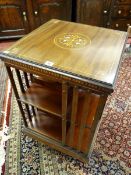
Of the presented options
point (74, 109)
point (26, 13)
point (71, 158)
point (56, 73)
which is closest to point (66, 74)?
point (56, 73)

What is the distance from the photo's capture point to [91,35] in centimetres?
107

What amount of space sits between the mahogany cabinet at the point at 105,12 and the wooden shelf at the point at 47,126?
163 cm

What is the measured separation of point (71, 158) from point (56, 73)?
0.71m

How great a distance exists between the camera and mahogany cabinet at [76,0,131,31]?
2207 millimetres

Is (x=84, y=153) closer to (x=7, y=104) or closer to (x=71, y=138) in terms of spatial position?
(x=71, y=138)

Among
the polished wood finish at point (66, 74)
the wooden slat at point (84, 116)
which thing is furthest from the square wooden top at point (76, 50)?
the wooden slat at point (84, 116)

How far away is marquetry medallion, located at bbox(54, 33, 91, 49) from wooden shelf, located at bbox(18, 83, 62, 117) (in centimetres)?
33

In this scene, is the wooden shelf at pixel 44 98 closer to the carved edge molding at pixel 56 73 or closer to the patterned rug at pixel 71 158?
the carved edge molding at pixel 56 73

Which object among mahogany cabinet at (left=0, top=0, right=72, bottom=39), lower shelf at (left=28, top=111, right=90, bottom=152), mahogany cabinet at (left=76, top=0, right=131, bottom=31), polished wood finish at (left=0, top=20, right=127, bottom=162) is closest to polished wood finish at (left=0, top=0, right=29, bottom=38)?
mahogany cabinet at (left=0, top=0, right=72, bottom=39)

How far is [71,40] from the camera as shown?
997 millimetres

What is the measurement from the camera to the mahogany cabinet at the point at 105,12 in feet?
7.24

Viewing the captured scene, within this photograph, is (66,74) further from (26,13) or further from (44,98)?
(26,13)

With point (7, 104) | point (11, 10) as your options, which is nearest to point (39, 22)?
point (11, 10)

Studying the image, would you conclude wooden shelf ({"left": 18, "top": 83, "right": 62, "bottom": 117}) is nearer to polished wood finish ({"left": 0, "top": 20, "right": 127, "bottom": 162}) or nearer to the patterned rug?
polished wood finish ({"left": 0, "top": 20, "right": 127, "bottom": 162})
